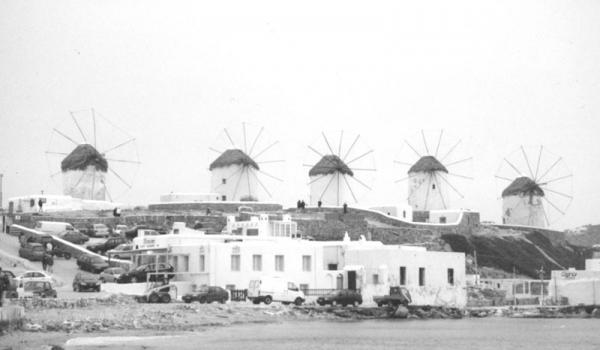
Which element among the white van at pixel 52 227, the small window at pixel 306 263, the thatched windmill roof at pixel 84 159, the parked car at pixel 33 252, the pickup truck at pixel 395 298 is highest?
the thatched windmill roof at pixel 84 159

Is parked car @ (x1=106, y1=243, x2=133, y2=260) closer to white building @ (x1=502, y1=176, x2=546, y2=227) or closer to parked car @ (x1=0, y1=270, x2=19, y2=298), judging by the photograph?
parked car @ (x1=0, y1=270, x2=19, y2=298)

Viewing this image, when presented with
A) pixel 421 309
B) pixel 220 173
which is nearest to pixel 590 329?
pixel 421 309

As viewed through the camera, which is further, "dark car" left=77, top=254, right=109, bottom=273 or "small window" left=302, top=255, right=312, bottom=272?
"dark car" left=77, top=254, right=109, bottom=273

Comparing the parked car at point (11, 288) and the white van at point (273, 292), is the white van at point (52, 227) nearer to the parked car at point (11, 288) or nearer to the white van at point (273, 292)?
the white van at point (273, 292)

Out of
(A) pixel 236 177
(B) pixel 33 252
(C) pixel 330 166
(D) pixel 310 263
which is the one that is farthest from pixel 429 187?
(B) pixel 33 252

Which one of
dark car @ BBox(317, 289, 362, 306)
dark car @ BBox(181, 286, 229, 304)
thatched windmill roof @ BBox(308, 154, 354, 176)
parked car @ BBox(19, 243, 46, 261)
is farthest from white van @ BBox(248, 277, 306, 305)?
thatched windmill roof @ BBox(308, 154, 354, 176)

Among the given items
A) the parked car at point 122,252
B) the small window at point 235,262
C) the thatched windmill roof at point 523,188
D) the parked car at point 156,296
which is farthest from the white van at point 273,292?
the thatched windmill roof at point 523,188

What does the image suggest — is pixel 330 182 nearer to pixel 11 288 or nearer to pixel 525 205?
pixel 525 205

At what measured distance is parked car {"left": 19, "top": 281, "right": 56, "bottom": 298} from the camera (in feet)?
146

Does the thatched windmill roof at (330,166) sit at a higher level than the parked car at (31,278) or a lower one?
higher

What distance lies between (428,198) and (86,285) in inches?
2198

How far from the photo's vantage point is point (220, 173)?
94625mm

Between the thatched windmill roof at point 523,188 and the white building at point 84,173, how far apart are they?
124ft

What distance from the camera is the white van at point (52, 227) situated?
227 ft
